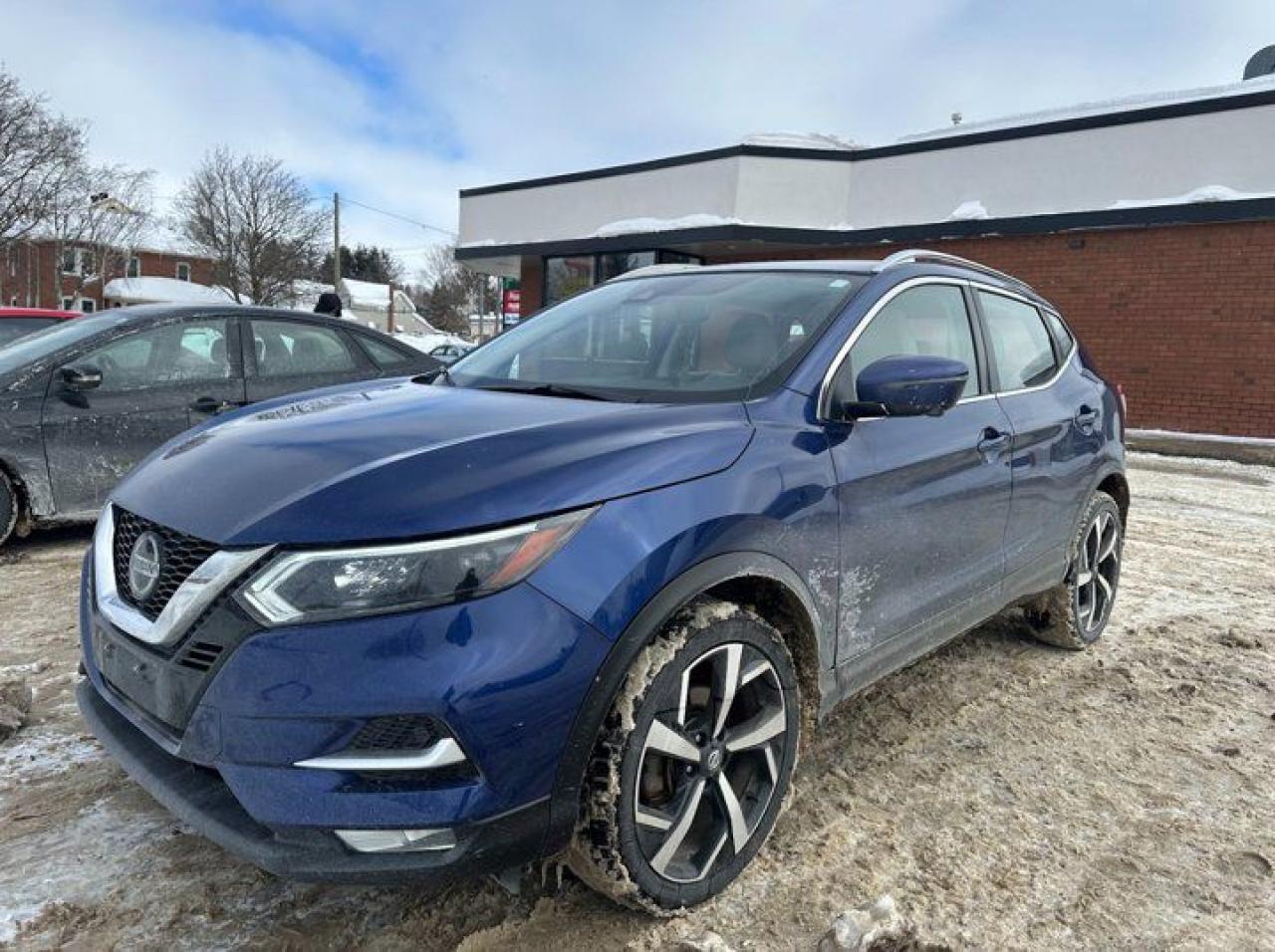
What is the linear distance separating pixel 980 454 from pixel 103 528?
9.05 ft

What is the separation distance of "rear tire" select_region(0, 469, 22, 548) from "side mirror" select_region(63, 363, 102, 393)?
591 mm

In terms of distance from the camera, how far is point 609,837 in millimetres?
1864

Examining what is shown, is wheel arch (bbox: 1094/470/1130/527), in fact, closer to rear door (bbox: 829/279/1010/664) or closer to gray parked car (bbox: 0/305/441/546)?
rear door (bbox: 829/279/1010/664)

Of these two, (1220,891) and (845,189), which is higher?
(845,189)

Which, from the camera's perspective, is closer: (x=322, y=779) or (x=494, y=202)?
(x=322, y=779)

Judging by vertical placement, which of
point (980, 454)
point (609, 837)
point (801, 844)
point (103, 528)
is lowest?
point (801, 844)

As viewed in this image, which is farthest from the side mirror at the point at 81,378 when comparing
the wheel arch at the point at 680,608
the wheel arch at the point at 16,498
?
the wheel arch at the point at 680,608

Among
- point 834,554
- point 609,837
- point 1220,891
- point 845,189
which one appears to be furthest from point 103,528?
point 845,189

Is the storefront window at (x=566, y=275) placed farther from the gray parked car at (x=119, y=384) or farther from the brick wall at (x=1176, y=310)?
the gray parked car at (x=119, y=384)

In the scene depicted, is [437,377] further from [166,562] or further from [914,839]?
[914,839]

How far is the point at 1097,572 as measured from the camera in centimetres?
418

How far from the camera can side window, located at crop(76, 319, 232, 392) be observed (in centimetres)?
504

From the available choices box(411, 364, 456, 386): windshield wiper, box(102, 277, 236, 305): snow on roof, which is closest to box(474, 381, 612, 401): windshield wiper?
box(411, 364, 456, 386): windshield wiper

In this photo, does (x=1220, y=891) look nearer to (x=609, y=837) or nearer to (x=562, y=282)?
(x=609, y=837)
